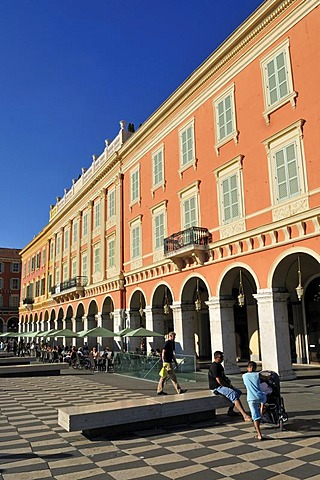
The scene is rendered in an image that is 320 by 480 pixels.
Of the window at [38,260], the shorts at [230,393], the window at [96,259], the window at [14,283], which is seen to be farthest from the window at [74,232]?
the window at [14,283]

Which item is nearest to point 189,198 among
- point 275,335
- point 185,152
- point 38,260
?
point 185,152

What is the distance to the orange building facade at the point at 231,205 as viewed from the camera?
15.6m

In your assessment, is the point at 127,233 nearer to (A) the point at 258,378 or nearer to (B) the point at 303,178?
(B) the point at 303,178

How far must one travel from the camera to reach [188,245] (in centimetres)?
1972

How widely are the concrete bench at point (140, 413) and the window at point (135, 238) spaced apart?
691 inches

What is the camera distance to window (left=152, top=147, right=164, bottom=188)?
79.7 ft

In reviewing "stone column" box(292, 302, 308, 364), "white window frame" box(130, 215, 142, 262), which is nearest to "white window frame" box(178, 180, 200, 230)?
"white window frame" box(130, 215, 142, 262)

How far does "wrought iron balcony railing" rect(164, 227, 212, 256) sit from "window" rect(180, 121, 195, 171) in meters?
3.47

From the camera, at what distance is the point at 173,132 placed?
2347cm

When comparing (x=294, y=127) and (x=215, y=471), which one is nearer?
(x=215, y=471)

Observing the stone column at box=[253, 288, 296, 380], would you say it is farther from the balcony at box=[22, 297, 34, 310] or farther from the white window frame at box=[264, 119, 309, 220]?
the balcony at box=[22, 297, 34, 310]

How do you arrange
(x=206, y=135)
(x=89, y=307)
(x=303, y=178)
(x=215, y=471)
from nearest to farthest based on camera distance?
(x=215, y=471) → (x=303, y=178) → (x=206, y=135) → (x=89, y=307)

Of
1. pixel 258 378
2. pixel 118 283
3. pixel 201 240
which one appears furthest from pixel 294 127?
pixel 118 283

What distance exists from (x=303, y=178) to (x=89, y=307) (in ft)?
73.1
